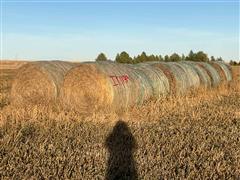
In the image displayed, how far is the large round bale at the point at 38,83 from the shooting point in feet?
38.3

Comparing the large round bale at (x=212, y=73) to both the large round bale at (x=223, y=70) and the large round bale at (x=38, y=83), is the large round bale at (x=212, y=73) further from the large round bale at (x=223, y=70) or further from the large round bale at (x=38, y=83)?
the large round bale at (x=38, y=83)

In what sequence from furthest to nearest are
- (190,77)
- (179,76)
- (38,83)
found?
(190,77), (179,76), (38,83)

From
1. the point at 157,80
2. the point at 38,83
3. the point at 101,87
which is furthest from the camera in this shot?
the point at 157,80

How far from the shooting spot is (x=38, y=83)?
38.4ft

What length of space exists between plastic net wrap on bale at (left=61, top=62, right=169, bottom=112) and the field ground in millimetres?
564

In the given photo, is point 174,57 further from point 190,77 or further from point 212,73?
point 190,77

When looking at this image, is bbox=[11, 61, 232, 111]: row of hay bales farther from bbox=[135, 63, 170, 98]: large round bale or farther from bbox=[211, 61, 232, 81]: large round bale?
bbox=[211, 61, 232, 81]: large round bale

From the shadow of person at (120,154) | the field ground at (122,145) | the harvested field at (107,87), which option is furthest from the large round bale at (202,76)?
the shadow of person at (120,154)

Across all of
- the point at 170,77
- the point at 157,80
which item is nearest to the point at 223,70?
the point at 170,77

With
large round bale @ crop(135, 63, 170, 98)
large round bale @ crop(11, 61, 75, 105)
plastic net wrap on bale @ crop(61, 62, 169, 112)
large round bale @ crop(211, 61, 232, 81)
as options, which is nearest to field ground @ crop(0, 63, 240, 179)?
plastic net wrap on bale @ crop(61, 62, 169, 112)

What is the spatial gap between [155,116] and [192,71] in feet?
25.5

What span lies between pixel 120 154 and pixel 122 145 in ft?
1.85

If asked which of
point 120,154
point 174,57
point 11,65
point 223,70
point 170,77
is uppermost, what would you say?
point 174,57

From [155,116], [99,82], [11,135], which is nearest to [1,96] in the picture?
[99,82]
